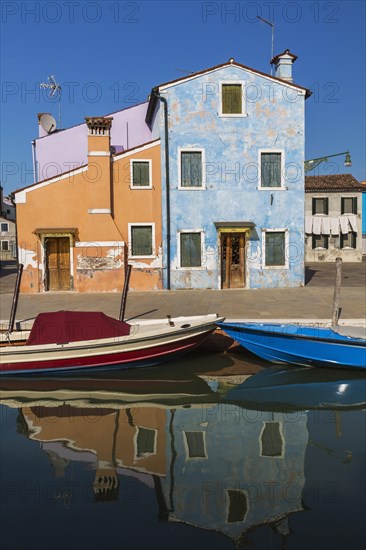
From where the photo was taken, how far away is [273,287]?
19.6 metres

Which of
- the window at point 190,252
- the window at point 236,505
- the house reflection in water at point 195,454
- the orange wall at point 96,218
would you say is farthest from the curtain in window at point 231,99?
the window at point 236,505

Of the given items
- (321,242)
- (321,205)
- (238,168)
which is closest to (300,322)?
(238,168)

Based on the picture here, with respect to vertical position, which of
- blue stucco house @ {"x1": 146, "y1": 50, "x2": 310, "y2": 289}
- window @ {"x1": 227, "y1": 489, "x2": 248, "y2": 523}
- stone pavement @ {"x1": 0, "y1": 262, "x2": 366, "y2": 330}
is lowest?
window @ {"x1": 227, "y1": 489, "x2": 248, "y2": 523}

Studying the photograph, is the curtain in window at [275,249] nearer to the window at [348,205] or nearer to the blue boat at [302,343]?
the blue boat at [302,343]

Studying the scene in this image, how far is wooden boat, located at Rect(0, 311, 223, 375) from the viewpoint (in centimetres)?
1021

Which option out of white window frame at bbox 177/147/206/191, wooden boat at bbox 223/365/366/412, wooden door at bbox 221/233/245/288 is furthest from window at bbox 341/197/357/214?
wooden boat at bbox 223/365/366/412

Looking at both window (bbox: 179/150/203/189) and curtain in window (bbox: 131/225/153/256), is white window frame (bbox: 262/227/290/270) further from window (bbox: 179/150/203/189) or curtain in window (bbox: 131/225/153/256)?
curtain in window (bbox: 131/225/153/256)

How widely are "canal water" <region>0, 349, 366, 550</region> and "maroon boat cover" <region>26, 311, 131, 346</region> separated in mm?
869

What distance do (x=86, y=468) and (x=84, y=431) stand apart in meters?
1.24

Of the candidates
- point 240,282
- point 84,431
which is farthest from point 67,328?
point 240,282

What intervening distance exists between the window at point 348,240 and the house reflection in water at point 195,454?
30.9 meters

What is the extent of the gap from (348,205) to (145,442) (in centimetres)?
3354

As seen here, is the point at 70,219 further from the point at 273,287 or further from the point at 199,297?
the point at 273,287

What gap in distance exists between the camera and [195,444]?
23.5 ft
